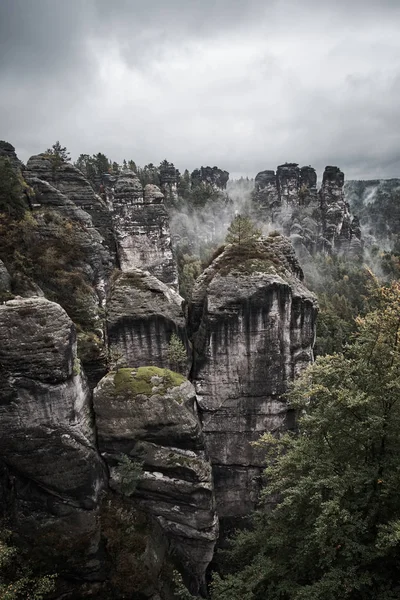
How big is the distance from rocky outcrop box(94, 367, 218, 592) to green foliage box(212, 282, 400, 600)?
269cm

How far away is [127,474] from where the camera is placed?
48.9ft

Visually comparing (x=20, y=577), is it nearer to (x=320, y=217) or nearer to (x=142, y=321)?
(x=142, y=321)

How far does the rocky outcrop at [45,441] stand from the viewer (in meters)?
13.4

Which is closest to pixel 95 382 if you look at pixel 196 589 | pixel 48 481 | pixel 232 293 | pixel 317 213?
pixel 48 481

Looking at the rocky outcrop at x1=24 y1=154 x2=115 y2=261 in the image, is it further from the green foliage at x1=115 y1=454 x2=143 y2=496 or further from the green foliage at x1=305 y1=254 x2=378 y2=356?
the green foliage at x1=305 y1=254 x2=378 y2=356

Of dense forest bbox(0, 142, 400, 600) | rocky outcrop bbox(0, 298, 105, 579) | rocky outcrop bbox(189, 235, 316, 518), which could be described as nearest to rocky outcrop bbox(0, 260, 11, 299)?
dense forest bbox(0, 142, 400, 600)

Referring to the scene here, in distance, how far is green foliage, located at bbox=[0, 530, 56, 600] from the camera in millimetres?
11719

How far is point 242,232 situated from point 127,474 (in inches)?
527

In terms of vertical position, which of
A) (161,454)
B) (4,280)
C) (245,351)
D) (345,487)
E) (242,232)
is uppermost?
(242,232)

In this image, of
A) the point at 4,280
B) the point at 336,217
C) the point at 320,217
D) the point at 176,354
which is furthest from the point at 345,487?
the point at 320,217

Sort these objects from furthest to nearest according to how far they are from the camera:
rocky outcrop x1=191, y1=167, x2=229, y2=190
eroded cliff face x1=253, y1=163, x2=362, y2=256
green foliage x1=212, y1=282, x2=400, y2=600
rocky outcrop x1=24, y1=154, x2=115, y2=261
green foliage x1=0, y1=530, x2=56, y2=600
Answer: rocky outcrop x1=191, y1=167, x2=229, y2=190 < eroded cliff face x1=253, y1=163, x2=362, y2=256 < rocky outcrop x1=24, y1=154, x2=115, y2=261 < green foliage x1=0, y1=530, x2=56, y2=600 < green foliage x1=212, y1=282, x2=400, y2=600

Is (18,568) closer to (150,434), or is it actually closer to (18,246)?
(150,434)

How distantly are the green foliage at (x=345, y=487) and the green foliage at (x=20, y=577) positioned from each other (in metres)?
6.41

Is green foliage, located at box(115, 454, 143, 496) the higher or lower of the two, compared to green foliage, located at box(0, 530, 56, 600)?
higher
